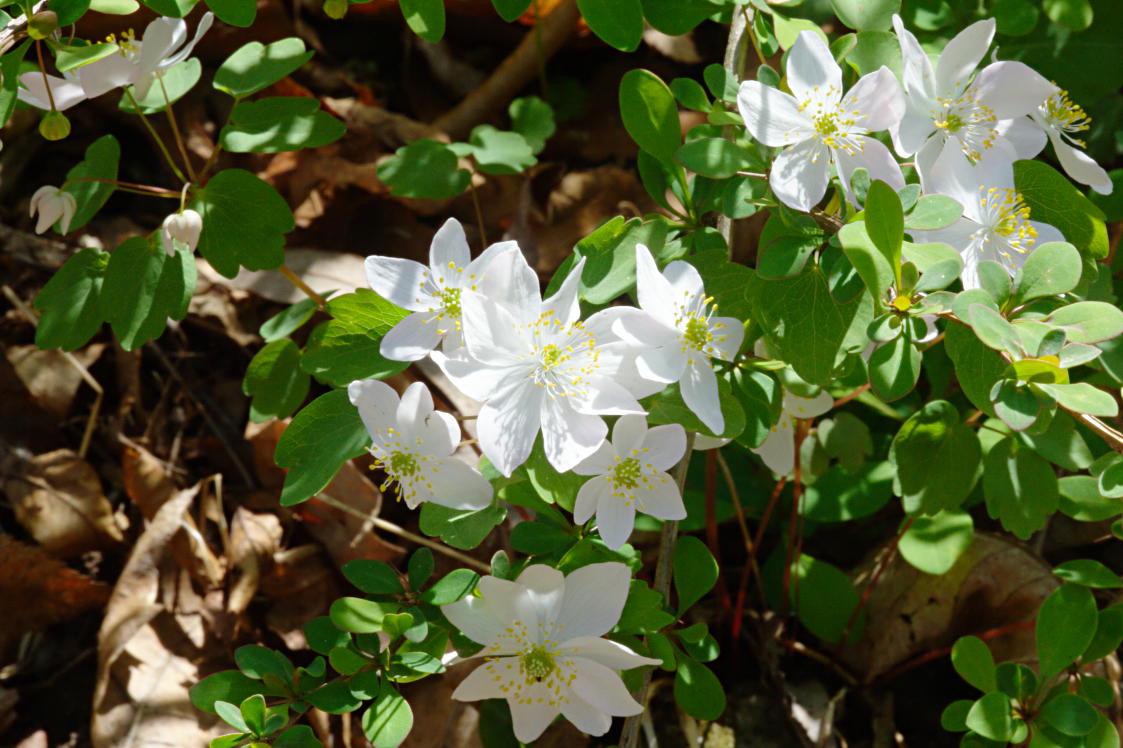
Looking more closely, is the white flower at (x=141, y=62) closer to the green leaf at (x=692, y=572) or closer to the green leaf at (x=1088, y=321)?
the green leaf at (x=692, y=572)

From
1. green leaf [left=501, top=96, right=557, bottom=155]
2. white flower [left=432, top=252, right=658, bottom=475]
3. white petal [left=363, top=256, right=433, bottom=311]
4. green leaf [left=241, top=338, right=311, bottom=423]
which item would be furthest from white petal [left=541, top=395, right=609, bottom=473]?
green leaf [left=501, top=96, right=557, bottom=155]

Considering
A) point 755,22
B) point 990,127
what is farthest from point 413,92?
point 990,127

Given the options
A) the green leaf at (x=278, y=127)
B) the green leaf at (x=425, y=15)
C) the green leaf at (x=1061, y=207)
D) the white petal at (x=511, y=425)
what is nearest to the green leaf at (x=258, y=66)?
the green leaf at (x=278, y=127)

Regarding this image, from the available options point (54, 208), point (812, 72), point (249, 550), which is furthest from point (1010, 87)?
point (249, 550)

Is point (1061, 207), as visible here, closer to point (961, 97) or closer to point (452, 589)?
point (961, 97)

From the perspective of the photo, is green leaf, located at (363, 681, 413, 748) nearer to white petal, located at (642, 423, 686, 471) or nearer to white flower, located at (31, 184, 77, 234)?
white petal, located at (642, 423, 686, 471)
